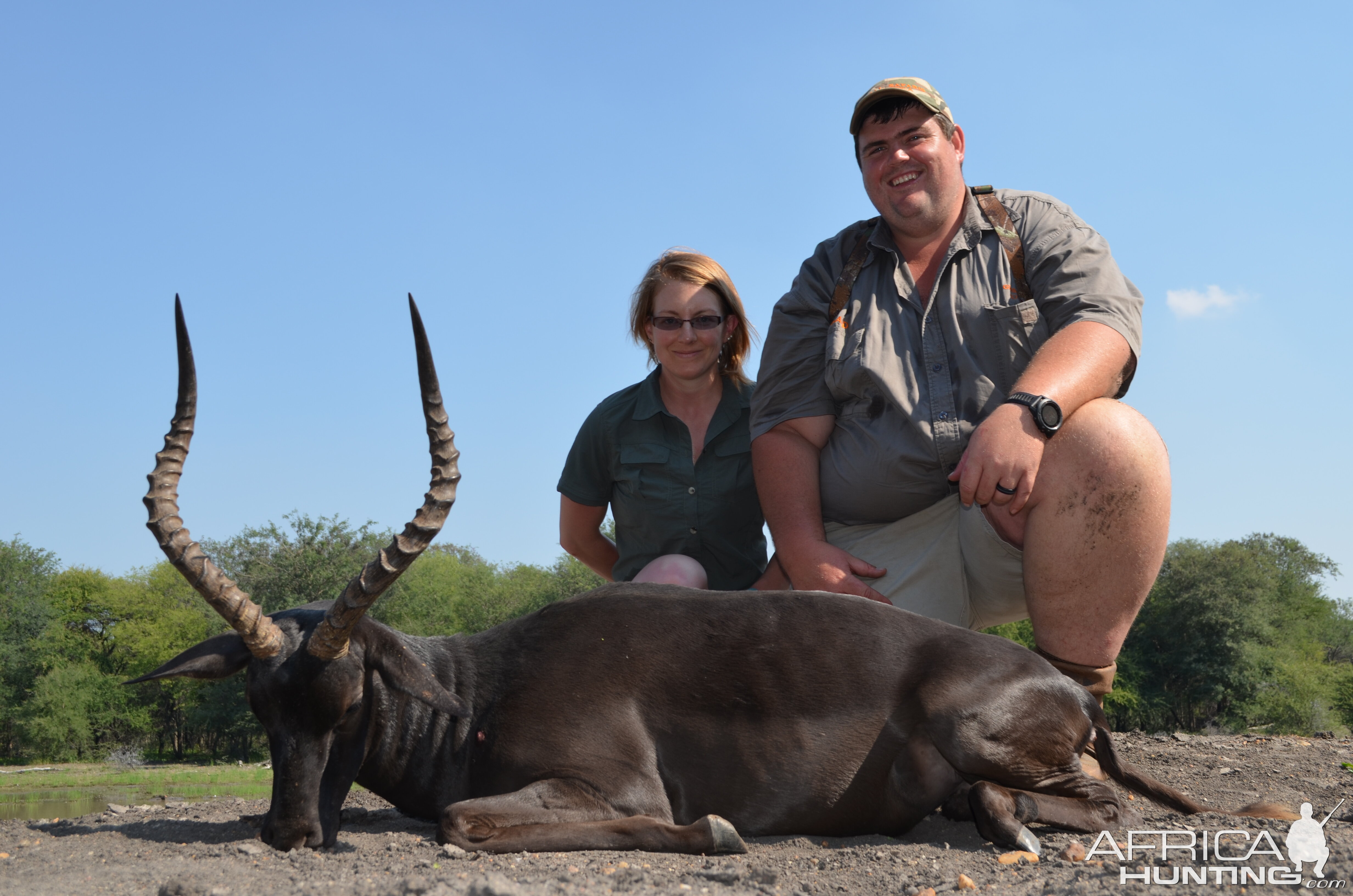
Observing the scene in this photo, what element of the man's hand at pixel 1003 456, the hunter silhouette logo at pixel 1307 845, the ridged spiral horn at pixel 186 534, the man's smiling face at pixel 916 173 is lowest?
the hunter silhouette logo at pixel 1307 845

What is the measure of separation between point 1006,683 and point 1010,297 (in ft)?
7.64

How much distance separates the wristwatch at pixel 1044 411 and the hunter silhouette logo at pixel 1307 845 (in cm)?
184

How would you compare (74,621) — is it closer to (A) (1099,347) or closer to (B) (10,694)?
(B) (10,694)

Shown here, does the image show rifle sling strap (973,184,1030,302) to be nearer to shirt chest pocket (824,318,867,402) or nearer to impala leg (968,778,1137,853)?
shirt chest pocket (824,318,867,402)

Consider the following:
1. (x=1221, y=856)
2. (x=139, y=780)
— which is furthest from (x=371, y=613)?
(x=1221, y=856)

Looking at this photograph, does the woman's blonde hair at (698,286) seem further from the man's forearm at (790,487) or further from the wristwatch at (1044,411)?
the wristwatch at (1044,411)

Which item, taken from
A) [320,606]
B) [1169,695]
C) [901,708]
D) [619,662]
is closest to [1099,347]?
[901,708]

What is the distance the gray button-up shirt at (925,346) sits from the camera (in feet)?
17.5

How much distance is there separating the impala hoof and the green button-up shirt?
2.90 m

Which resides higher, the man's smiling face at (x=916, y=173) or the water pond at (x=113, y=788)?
the man's smiling face at (x=916, y=173)

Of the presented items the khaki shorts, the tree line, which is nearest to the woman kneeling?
the khaki shorts

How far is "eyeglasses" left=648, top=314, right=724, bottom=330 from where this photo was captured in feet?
23.1

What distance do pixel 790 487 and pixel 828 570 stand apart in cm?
59

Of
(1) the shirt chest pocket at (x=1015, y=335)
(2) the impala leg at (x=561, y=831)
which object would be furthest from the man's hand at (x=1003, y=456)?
(2) the impala leg at (x=561, y=831)
